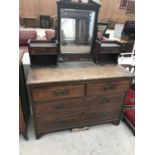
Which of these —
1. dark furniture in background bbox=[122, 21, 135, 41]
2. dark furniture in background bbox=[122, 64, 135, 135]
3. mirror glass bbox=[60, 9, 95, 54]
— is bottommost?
dark furniture in background bbox=[122, 64, 135, 135]

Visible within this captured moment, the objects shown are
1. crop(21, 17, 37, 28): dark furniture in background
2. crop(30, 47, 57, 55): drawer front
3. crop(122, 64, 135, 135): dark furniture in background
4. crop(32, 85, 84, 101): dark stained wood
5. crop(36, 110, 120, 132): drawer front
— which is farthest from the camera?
crop(21, 17, 37, 28): dark furniture in background

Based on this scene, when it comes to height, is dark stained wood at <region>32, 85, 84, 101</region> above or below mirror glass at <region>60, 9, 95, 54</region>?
below

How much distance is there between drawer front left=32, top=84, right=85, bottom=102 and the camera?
50.0 inches

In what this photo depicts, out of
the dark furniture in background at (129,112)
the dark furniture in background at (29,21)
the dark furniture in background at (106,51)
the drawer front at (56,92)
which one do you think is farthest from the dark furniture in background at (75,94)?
the dark furniture in background at (29,21)

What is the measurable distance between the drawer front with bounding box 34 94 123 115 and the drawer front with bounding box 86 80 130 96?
0.07 metres

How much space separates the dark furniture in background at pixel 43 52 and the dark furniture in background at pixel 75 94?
0.32 ft

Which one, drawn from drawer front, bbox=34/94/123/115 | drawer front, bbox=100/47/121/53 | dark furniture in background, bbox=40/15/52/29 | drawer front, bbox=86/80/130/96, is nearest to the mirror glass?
drawer front, bbox=100/47/121/53

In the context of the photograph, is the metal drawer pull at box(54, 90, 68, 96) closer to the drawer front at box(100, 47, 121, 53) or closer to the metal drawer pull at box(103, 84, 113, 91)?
the metal drawer pull at box(103, 84, 113, 91)

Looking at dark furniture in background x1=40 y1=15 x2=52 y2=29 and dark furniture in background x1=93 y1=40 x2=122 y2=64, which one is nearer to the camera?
dark furniture in background x1=93 y1=40 x2=122 y2=64

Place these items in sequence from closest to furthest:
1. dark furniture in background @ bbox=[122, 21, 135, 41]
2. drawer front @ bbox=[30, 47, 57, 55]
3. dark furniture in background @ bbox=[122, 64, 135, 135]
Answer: drawer front @ bbox=[30, 47, 57, 55] → dark furniture in background @ bbox=[122, 64, 135, 135] → dark furniture in background @ bbox=[122, 21, 135, 41]

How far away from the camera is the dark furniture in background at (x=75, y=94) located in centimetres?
129

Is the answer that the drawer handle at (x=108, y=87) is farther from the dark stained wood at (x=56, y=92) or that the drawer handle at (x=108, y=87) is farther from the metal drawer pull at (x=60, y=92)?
the metal drawer pull at (x=60, y=92)
